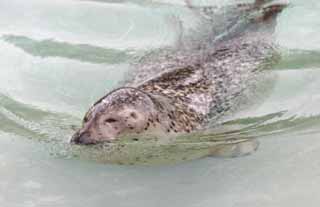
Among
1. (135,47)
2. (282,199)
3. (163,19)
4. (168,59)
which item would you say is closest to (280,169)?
(282,199)

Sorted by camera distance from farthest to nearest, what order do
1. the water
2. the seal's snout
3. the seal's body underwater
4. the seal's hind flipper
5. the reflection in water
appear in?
the seal's hind flipper, the reflection in water, the seal's body underwater, the seal's snout, the water

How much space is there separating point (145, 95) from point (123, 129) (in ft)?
1.50

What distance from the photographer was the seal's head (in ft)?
20.1

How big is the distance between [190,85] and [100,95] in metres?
0.90

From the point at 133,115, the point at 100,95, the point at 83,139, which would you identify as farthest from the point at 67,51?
the point at 83,139

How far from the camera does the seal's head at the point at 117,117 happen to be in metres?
6.12

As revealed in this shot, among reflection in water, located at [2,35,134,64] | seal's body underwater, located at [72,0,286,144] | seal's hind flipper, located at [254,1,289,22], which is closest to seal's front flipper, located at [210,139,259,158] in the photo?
seal's body underwater, located at [72,0,286,144]

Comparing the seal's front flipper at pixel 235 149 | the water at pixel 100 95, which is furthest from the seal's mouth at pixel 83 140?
the seal's front flipper at pixel 235 149

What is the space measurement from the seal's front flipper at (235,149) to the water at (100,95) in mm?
80

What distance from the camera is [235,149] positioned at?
255 inches

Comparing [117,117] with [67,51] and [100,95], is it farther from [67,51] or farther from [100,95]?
[67,51]

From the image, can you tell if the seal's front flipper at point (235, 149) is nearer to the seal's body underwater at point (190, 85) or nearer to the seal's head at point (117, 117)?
the seal's body underwater at point (190, 85)

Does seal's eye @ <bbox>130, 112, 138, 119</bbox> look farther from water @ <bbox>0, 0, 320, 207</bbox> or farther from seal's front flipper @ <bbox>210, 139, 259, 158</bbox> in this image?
seal's front flipper @ <bbox>210, 139, 259, 158</bbox>

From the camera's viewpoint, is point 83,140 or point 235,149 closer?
point 83,140
